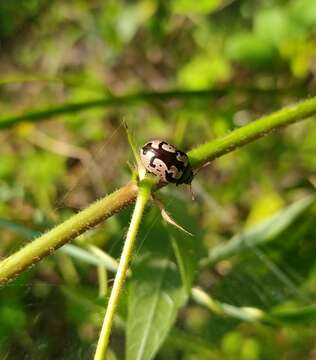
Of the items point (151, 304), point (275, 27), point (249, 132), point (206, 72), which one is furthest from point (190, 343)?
point (206, 72)

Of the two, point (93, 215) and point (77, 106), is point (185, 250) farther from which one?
point (77, 106)

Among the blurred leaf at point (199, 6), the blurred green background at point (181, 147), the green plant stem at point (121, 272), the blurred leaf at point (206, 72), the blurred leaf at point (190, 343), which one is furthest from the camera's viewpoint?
the blurred leaf at point (206, 72)

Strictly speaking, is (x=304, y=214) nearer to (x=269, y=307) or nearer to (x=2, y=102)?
(x=269, y=307)

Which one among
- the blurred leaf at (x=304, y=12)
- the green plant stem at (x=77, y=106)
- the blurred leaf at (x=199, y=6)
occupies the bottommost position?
the green plant stem at (x=77, y=106)

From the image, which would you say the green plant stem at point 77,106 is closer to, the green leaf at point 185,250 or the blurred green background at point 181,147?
the blurred green background at point 181,147

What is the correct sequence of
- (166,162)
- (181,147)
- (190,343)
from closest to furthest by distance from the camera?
(166,162)
(190,343)
(181,147)

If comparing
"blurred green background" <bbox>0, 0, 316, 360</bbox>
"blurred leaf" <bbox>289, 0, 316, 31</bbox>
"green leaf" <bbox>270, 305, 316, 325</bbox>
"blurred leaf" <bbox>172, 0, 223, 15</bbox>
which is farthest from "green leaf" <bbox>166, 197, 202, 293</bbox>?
"blurred leaf" <bbox>172, 0, 223, 15</bbox>

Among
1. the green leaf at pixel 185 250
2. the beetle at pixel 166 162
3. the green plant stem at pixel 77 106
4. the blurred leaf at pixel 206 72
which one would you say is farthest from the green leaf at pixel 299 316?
the blurred leaf at pixel 206 72

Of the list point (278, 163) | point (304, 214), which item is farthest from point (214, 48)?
point (304, 214)
